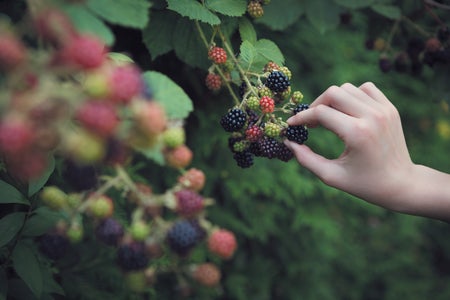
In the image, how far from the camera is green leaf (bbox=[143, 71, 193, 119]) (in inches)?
32.8

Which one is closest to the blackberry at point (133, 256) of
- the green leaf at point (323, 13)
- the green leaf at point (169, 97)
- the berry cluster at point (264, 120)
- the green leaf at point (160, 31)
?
the green leaf at point (169, 97)

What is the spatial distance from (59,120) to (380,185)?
88 cm

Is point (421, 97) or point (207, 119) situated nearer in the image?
point (207, 119)

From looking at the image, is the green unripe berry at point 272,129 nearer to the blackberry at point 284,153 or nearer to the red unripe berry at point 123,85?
the blackberry at point 284,153

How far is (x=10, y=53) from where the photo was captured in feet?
2.16

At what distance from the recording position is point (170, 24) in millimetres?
1538

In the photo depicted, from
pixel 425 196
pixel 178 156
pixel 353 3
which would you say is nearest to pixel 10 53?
pixel 178 156

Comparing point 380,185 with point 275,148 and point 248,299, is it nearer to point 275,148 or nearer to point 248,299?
point 275,148

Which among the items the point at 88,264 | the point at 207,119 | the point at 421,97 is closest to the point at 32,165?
the point at 88,264

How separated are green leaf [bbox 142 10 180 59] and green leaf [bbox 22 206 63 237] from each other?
0.62 meters

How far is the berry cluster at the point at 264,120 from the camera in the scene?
1164 millimetres

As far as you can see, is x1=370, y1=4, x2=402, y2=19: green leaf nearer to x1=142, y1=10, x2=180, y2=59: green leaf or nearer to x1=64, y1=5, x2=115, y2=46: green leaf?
x1=142, y1=10, x2=180, y2=59: green leaf

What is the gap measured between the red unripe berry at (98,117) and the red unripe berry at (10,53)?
116mm

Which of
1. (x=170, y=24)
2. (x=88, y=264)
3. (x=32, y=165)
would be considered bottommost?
(x=88, y=264)
